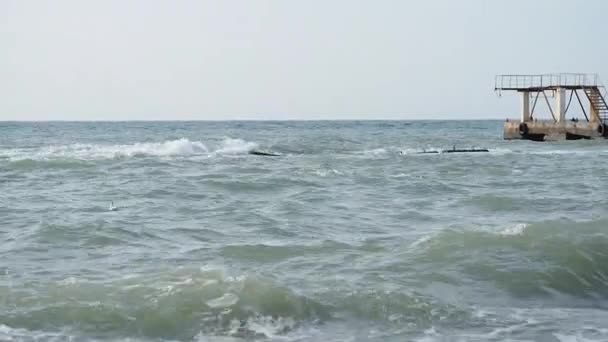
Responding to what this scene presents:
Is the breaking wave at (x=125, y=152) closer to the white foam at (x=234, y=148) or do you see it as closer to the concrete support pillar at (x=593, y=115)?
the white foam at (x=234, y=148)

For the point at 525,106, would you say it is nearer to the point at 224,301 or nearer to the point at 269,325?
the point at 224,301

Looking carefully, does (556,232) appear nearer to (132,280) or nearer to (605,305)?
(605,305)

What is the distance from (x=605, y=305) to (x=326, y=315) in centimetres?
316

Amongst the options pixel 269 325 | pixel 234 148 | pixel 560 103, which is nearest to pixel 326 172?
pixel 234 148

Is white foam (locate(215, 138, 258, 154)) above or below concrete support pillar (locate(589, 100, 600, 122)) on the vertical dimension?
below

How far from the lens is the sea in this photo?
315 inches

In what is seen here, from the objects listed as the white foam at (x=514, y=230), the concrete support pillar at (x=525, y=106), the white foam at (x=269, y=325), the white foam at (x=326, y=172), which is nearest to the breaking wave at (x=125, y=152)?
the white foam at (x=326, y=172)

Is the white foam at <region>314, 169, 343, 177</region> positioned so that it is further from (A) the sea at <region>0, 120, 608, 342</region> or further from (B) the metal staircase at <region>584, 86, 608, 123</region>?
(B) the metal staircase at <region>584, 86, 608, 123</region>

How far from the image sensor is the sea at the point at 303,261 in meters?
8.01

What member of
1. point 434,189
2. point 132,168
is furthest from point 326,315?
point 132,168

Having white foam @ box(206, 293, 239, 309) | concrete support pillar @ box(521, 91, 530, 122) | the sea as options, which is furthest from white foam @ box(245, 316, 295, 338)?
concrete support pillar @ box(521, 91, 530, 122)

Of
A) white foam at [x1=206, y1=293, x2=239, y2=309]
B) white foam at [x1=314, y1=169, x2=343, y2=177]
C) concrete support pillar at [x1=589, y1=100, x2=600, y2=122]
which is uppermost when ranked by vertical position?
concrete support pillar at [x1=589, y1=100, x2=600, y2=122]

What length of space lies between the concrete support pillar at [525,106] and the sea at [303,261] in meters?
26.6

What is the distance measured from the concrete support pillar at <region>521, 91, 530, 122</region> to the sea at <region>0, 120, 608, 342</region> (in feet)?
87.2
